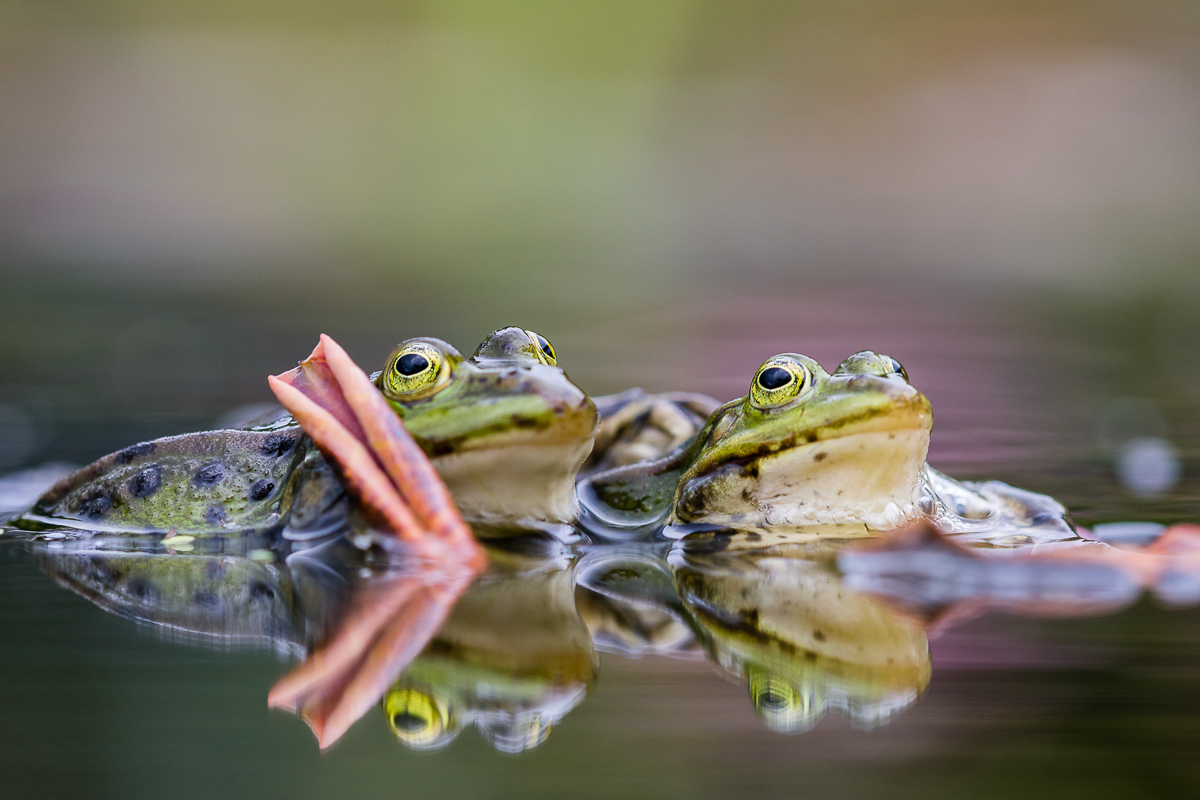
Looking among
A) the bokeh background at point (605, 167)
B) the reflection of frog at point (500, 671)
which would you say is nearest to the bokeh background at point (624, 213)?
the bokeh background at point (605, 167)

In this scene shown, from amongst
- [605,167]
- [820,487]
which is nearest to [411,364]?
[820,487]

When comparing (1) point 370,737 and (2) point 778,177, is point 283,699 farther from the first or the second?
(2) point 778,177

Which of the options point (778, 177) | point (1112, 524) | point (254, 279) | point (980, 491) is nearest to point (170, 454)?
point (980, 491)

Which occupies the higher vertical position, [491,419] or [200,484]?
[491,419]

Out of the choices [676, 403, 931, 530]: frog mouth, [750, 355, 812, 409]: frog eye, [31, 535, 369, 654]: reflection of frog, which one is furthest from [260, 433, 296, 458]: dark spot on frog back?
[750, 355, 812, 409]: frog eye

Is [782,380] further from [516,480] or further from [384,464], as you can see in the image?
[384,464]

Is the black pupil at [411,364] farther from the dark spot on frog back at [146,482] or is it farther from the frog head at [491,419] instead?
the dark spot on frog back at [146,482]

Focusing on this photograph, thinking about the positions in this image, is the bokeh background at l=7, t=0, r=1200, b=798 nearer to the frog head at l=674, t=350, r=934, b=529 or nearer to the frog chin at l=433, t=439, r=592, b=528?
the frog head at l=674, t=350, r=934, b=529
